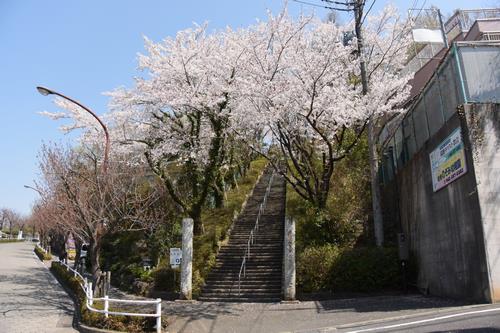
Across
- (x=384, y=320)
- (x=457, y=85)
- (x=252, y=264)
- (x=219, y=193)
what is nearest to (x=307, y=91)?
(x=457, y=85)

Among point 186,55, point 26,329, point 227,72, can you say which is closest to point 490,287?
point 26,329

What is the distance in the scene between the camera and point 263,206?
84.6ft

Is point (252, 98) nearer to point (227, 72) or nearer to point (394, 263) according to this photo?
point (227, 72)

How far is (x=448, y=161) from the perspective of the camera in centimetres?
1227

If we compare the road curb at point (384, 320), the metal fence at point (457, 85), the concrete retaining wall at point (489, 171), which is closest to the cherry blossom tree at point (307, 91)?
the metal fence at point (457, 85)

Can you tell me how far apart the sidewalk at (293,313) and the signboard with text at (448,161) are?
11.1ft

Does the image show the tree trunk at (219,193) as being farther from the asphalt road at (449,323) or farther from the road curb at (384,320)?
the asphalt road at (449,323)

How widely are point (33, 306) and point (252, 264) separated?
8566mm

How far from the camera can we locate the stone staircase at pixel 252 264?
52.6ft

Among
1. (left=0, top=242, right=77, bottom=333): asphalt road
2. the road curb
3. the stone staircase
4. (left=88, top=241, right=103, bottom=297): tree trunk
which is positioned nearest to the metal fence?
the road curb

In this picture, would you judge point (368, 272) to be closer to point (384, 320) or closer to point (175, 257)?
point (384, 320)

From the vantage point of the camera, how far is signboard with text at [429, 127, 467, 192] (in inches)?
450

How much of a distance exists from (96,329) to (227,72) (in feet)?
40.3

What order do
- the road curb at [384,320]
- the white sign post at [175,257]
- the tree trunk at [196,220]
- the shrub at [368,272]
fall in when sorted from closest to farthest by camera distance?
the road curb at [384,320] → the shrub at [368,272] → the white sign post at [175,257] → the tree trunk at [196,220]
